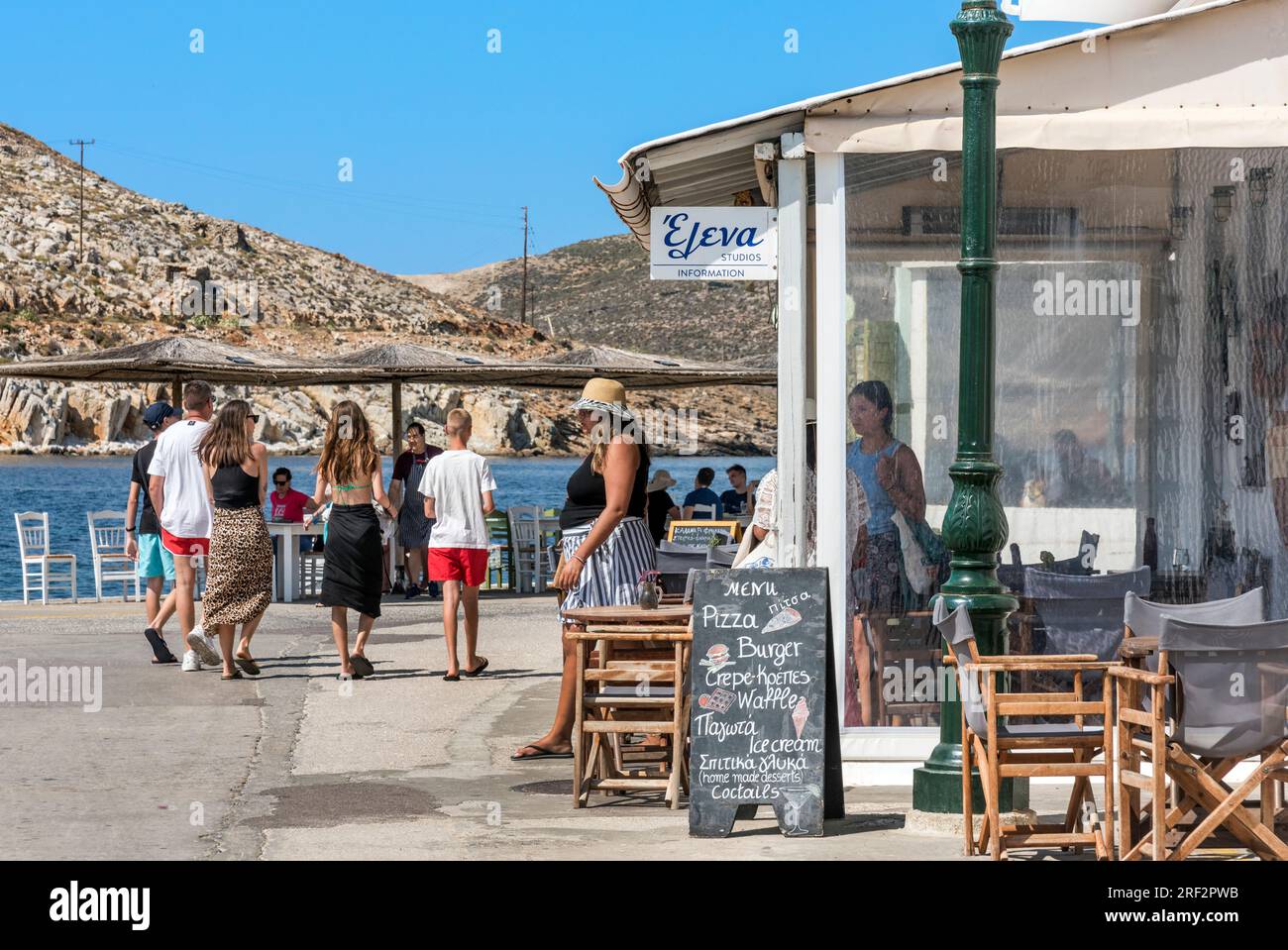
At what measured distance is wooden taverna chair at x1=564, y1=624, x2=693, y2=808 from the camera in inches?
297

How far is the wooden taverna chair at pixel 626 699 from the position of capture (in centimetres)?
754

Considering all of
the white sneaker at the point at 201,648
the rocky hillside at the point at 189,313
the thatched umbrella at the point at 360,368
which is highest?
the rocky hillside at the point at 189,313

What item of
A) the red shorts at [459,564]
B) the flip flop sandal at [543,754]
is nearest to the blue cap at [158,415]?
the red shorts at [459,564]

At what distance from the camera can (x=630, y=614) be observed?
7.83 metres

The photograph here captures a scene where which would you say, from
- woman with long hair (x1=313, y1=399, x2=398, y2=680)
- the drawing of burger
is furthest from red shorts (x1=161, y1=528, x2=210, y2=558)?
the drawing of burger

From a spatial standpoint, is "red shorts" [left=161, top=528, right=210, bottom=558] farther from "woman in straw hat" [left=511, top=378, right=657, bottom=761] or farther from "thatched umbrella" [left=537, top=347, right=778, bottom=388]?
"thatched umbrella" [left=537, top=347, right=778, bottom=388]

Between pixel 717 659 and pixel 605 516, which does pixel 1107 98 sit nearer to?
pixel 605 516

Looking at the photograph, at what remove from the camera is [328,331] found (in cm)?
9300

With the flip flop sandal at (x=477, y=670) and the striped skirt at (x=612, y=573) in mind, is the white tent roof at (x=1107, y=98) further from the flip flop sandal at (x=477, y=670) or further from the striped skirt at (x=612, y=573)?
the flip flop sandal at (x=477, y=670)

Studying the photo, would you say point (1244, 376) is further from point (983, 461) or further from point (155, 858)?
point (155, 858)

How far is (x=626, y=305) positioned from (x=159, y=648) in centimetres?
11143

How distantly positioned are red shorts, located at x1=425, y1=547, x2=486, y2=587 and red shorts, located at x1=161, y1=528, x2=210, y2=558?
5.53 ft

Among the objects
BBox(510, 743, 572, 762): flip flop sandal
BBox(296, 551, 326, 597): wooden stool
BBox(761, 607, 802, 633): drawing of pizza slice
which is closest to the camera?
BBox(761, 607, 802, 633): drawing of pizza slice

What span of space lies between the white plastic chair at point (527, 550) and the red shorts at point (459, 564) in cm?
806
